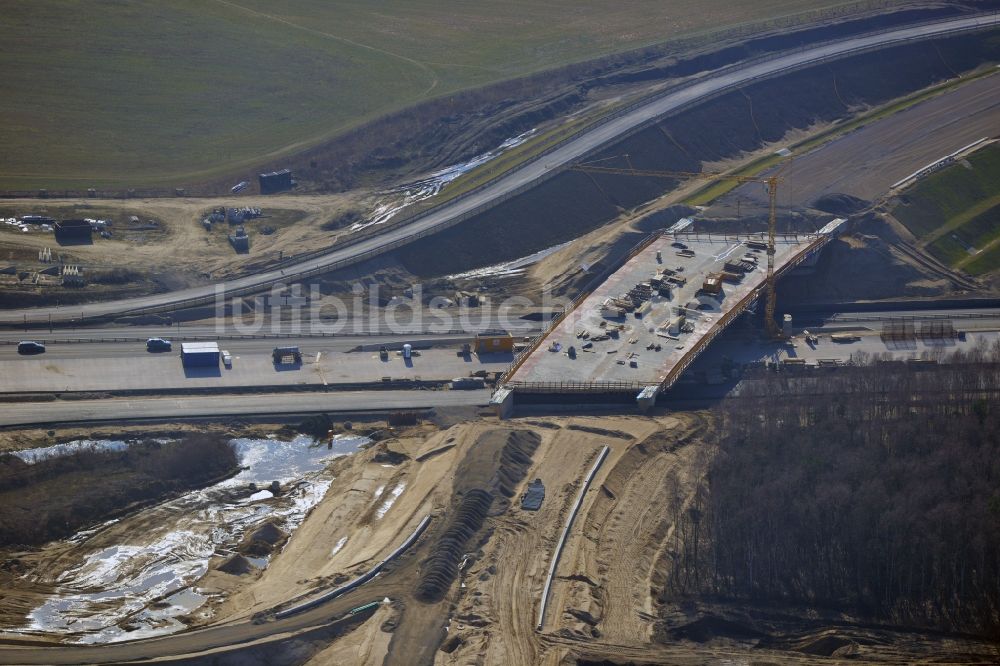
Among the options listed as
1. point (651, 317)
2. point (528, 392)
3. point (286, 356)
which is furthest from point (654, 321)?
point (286, 356)

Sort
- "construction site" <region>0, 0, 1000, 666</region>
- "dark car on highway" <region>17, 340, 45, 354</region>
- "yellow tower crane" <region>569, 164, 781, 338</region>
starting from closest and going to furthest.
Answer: "construction site" <region>0, 0, 1000, 666</region> < "dark car on highway" <region>17, 340, 45, 354</region> < "yellow tower crane" <region>569, 164, 781, 338</region>

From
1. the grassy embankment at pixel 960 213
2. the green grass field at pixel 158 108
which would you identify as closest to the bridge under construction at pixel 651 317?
the grassy embankment at pixel 960 213

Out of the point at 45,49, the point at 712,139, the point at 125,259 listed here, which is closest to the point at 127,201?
the point at 125,259

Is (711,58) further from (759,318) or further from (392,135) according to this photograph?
(759,318)

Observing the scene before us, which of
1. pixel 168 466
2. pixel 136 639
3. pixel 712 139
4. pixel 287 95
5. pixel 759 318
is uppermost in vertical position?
pixel 287 95

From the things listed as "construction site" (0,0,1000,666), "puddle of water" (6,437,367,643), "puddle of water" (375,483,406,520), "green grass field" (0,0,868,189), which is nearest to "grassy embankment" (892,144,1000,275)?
"construction site" (0,0,1000,666)

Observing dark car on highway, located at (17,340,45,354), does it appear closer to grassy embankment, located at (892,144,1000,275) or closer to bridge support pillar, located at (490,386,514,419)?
bridge support pillar, located at (490,386,514,419)
